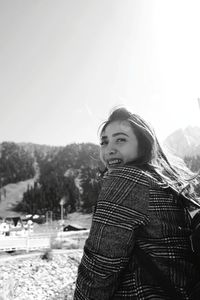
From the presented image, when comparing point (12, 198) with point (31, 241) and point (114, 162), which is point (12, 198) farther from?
point (114, 162)

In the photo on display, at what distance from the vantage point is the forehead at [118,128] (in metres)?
1.73

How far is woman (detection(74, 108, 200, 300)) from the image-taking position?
49.1 inches

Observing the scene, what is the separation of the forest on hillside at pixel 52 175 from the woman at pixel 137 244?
53.8 meters

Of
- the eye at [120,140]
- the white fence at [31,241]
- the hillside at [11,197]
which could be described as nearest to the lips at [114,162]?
the eye at [120,140]

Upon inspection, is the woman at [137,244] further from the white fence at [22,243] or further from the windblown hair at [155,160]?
the white fence at [22,243]

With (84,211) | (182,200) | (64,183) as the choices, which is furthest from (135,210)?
(64,183)

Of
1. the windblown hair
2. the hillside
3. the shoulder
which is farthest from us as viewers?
the hillside

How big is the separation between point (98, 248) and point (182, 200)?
0.53 m

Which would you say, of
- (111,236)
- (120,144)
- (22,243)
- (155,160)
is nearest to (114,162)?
(120,144)

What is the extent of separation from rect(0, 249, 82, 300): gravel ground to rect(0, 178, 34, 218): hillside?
78.1 meters

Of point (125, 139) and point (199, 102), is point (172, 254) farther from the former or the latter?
point (199, 102)

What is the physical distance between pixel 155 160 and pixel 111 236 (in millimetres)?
587

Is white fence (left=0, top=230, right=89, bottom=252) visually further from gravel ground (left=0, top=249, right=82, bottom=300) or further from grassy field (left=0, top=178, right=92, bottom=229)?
grassy field (left=0, top=178, right=92, bottom=229)

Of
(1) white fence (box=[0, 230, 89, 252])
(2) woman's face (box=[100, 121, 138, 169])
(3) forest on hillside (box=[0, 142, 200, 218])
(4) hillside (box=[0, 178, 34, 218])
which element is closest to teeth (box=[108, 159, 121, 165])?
(2) woman's face (box=[100, 121, 138, 169])
